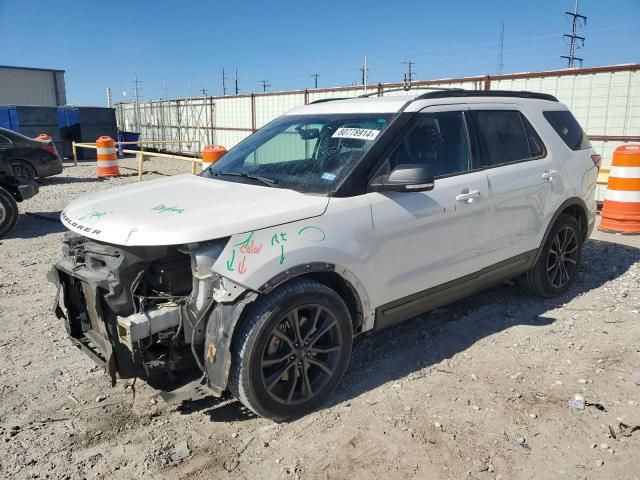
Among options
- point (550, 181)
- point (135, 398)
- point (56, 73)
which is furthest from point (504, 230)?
point (56, 73)

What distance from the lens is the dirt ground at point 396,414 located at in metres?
2.89

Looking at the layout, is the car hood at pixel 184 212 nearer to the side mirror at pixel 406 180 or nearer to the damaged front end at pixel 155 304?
the damaged front end at pixel 155 304

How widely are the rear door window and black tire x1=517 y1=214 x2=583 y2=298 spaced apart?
0.80 meters

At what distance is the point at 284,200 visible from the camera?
3.28 m

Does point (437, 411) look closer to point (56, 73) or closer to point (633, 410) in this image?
point (633, 410)

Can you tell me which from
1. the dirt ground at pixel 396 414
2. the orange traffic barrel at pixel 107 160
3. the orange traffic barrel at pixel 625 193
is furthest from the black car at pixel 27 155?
the orange traffic barrel at pixel 625 193

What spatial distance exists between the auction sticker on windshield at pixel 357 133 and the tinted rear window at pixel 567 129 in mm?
2245

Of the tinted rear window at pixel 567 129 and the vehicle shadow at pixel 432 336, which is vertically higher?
the tinted rear window at pixel 567 129

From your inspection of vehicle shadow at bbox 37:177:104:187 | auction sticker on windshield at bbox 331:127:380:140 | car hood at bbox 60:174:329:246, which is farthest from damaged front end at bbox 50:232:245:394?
vehicle shadow at bbox 37:177:104:187

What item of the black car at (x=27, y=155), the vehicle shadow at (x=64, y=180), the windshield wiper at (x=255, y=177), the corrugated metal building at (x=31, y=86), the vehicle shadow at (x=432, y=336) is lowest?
the vehicle shadow at (x=432, y=336)

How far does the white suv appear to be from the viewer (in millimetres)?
2975

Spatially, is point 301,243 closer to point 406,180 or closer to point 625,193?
point 406,180

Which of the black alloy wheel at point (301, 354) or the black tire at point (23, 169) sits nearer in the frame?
the black alloy wheel at point (301, 354)

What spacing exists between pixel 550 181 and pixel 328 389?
2874 mm
